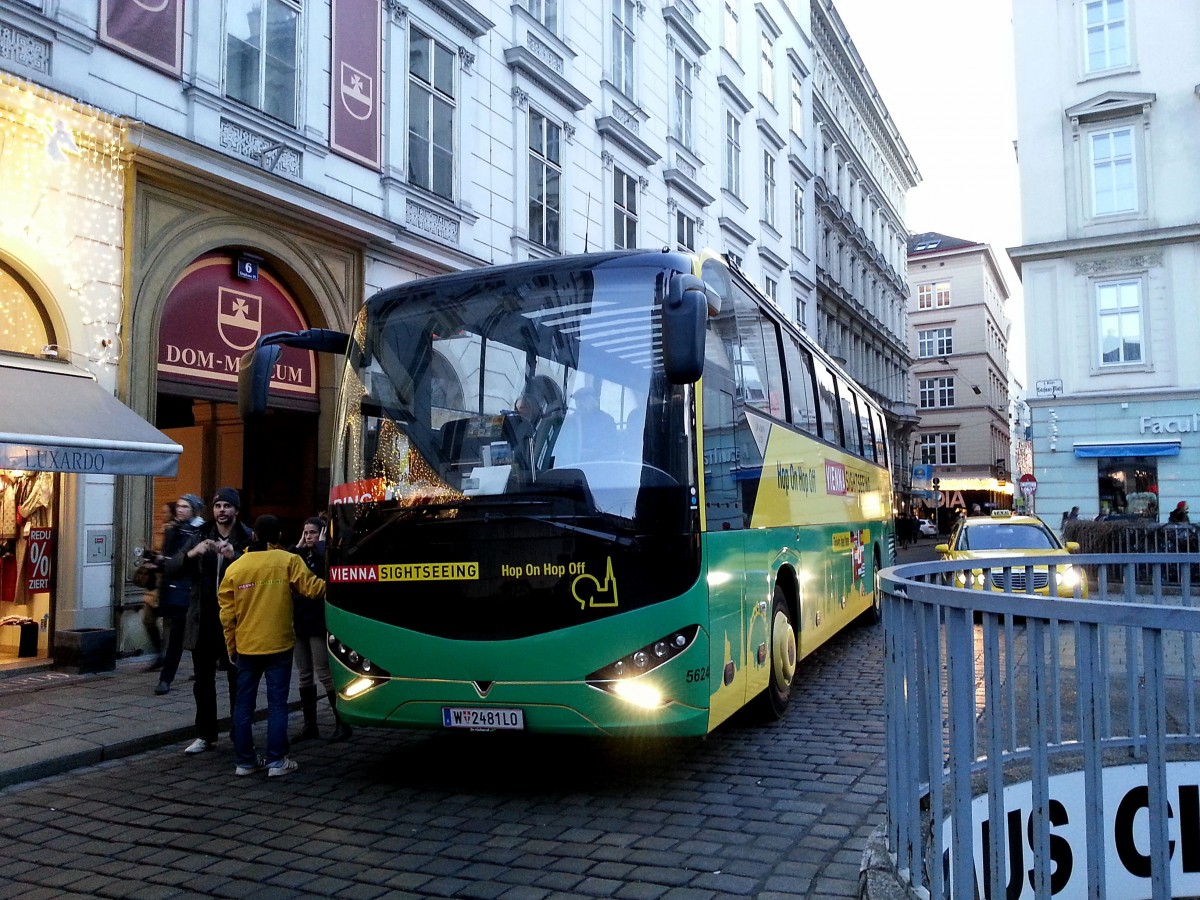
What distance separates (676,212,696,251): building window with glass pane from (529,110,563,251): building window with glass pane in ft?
20.3

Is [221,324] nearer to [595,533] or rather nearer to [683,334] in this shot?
[595,533]

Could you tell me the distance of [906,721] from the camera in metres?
3.53

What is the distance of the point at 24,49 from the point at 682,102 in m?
19.0

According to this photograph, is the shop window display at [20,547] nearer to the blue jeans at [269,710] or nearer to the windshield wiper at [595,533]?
the blue jeans at [269,710]

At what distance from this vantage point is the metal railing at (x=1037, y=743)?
262cm

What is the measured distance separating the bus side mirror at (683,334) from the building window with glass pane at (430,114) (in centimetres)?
1127

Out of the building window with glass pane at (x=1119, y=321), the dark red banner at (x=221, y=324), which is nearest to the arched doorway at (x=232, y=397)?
the dark red banner at (x=221, y=324)

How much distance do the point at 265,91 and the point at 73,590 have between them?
666 centimetres

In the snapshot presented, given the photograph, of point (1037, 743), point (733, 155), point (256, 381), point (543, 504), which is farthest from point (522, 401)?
point (733, 155)

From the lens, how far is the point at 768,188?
3397 cm

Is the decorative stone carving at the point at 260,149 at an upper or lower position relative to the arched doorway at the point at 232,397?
upper

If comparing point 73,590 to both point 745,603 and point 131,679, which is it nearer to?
point 131,679

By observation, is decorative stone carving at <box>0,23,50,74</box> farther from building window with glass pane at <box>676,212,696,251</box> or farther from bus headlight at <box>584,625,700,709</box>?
building window with glass pane at <box>676,212,696,251</box>

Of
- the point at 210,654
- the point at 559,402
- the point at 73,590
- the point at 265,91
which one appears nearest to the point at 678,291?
the point at 559,402
